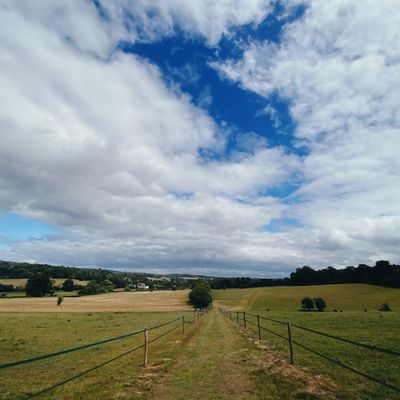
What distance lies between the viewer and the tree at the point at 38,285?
131m

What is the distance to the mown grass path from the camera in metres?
9.48

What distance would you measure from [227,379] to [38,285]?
139 metres

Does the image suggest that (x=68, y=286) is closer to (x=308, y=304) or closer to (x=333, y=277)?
(x=308, y=304)

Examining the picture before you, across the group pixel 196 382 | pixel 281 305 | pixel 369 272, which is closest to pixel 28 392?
pixel 196 382

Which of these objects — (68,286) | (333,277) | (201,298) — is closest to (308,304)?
(201,298)

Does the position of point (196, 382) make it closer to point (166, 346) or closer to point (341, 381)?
point (341, 381)

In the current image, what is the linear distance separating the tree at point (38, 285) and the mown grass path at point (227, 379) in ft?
434

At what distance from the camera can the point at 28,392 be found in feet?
36.0

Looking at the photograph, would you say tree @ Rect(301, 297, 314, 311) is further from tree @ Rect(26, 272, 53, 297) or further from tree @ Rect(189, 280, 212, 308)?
tree @ Rect(26, 272, 53, 297)

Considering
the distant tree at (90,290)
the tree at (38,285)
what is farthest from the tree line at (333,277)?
the tree at (38,285)

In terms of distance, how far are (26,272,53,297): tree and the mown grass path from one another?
132 m

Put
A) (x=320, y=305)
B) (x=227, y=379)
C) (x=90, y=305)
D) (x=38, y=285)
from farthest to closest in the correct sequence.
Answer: (x=38, y=285) → (x=90, y=305) → (x=320, y=305) → (x=227, y=379)

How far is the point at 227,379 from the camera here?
1117 cm

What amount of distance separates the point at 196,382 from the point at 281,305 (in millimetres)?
86304
